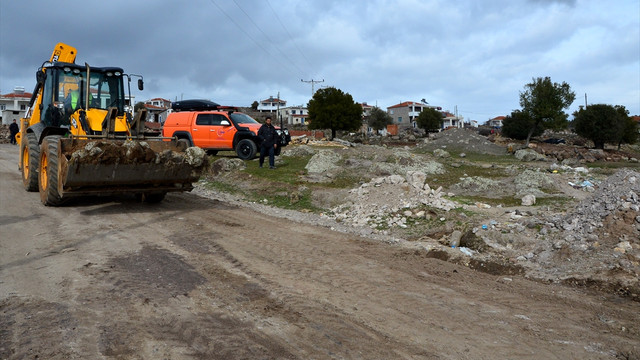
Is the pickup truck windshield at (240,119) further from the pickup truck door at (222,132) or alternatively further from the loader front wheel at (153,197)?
the loader front wheel at (153,197)

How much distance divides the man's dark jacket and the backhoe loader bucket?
5.92 meters

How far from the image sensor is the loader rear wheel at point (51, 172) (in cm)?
892

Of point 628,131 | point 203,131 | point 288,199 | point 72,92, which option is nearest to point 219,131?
point 203,131

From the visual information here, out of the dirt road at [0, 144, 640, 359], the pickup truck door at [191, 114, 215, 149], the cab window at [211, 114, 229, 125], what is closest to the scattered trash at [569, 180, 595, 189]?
the dirt road at [0, 144, 640, 359]

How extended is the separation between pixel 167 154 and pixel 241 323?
569 centimetres

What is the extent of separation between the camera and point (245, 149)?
18.4 metres

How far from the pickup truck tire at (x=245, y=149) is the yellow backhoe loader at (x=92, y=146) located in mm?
7374

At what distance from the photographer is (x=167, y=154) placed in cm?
929

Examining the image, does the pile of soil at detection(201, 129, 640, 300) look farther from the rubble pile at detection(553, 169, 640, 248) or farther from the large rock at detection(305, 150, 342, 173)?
the large rock at detection(305, 150, 342, 173)

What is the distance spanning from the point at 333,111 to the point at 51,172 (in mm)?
42588

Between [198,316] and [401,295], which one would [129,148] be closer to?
[198,316]

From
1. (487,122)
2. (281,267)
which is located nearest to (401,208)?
(281,267)

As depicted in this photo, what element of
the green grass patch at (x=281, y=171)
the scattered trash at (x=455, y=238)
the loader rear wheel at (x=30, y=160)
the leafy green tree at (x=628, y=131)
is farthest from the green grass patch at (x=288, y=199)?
the leafy green tree at (x=628, y=131)

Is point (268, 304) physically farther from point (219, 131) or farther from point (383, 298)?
point (219, 131)
